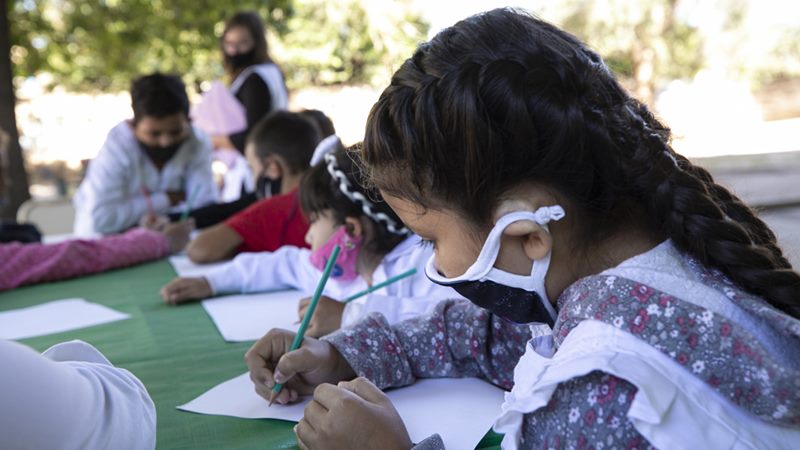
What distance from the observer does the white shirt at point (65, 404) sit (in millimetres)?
574

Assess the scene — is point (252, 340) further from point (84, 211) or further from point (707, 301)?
point (84, 211)

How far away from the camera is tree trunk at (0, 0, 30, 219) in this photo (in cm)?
435

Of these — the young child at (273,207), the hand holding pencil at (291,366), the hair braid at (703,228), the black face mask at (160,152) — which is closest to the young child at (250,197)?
the young child at (273,207)

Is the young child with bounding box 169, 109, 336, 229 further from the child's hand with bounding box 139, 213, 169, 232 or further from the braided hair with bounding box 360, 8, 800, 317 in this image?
the braided hair with bounding box 360, 8, 800, 317

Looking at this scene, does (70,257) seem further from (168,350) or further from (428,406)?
(428,406)

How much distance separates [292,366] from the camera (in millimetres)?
939

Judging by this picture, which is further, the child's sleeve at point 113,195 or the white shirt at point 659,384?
the child's sleeve at point 113,195

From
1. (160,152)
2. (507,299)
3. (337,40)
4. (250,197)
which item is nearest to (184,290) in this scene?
(507,299)

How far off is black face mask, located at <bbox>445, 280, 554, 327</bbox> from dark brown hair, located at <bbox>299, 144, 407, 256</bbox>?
600 mm

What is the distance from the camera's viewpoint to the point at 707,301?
2.21ft

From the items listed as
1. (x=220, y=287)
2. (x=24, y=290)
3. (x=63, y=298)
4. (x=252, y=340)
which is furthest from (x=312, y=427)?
(x=24, y=290)

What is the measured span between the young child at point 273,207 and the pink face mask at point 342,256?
0.53m

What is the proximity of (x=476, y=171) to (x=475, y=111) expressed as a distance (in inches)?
2.2

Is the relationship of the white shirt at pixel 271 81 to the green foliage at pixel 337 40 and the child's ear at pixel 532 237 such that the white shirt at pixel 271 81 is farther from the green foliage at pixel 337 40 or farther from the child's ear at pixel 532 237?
the green foliage at pixel 337 40
